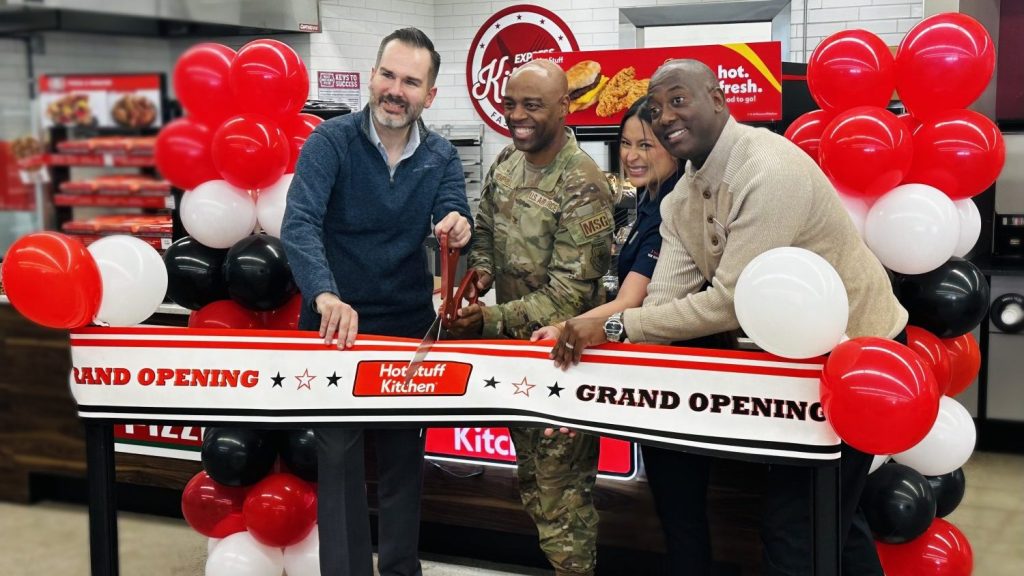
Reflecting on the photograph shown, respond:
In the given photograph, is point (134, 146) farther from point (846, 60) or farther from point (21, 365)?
point (846, 60)

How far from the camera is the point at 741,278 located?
5.75 feet

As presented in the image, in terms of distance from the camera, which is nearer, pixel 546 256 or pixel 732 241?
pixel 732 241

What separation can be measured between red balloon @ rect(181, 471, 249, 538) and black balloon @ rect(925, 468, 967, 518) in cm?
206

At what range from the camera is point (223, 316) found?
8.90 feet

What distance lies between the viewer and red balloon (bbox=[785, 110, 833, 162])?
2621 mm

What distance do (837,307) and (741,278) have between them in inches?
7.2

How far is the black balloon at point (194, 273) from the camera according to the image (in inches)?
106

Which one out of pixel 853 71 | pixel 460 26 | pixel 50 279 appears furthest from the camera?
pixel 460 26

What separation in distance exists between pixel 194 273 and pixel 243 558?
2.84ft

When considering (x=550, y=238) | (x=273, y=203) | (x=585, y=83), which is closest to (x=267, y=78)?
(x=273, y=203)

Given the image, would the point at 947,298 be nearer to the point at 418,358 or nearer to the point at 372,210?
the point at 418,358

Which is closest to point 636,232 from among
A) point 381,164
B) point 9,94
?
point 381,164

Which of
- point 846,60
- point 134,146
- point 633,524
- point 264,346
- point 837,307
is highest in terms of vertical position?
point 846,60

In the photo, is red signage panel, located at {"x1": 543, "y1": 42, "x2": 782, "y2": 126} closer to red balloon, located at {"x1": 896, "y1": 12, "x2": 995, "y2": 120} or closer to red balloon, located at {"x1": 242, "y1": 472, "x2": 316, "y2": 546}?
red balloon, located at {"x1": 896, "y1": 12, "x2": 995, "y2": 120}
